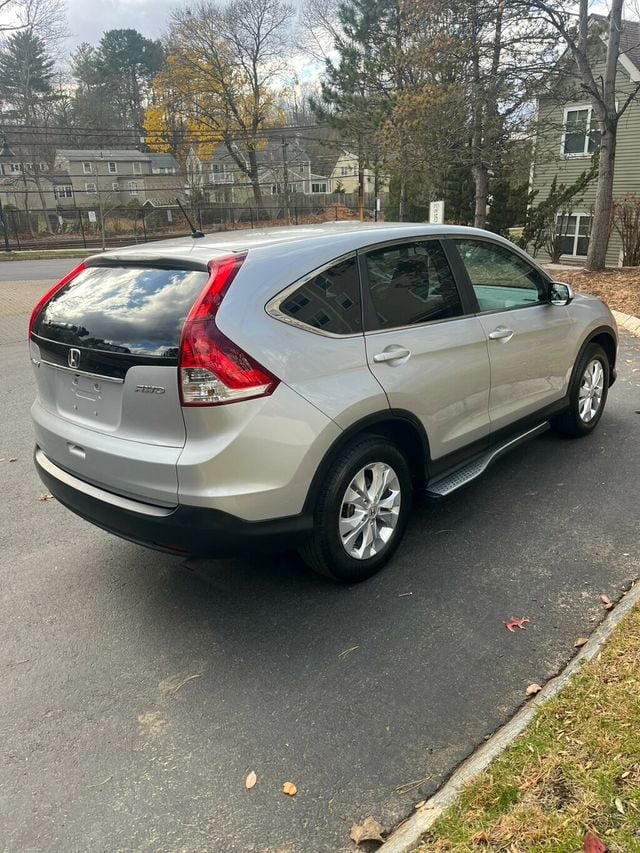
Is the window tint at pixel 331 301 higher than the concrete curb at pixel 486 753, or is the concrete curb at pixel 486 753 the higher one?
the window tint at pixel 331 301

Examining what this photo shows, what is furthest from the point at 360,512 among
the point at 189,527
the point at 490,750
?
the point at 490,750

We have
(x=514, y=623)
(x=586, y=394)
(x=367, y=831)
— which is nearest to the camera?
(x=367, y=831)

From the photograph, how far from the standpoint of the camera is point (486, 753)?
2.13 m

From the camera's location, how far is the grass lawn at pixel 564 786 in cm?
179

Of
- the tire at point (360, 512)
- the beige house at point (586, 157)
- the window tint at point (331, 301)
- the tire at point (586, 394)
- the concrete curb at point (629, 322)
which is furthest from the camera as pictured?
the beige house at point (586, 157)

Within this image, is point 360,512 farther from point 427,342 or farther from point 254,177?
point 254,177

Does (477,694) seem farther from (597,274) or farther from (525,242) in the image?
(525,242)

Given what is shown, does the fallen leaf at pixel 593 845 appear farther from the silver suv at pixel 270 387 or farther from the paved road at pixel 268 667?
the silver suv at pixel 270 387

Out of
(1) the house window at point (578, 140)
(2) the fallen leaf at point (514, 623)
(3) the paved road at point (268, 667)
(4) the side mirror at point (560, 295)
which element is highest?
(1) the house window at point (578, 140)

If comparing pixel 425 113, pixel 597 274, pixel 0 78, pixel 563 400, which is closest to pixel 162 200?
pixel 0 78

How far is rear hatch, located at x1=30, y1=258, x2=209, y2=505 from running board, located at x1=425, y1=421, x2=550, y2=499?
1620 millimetres

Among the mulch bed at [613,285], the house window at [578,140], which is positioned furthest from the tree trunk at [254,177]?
the mulch bed at [613,285]

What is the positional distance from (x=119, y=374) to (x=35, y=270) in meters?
27.0

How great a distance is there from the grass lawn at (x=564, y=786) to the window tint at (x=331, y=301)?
1.83m
